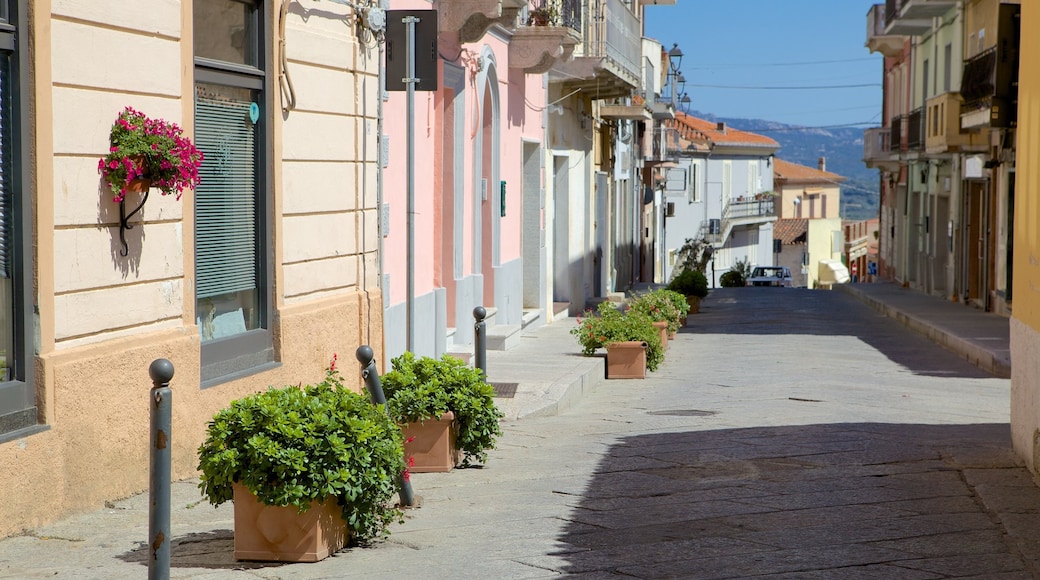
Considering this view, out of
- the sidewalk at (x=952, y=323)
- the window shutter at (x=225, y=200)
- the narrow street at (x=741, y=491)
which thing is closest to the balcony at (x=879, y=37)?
the sidewalk at (x=952, y=323)

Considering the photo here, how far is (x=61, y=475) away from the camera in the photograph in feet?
21.9

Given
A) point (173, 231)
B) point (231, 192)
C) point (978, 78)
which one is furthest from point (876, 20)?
point (173, 231)

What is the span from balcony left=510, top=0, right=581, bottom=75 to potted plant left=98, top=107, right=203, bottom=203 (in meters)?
11.3

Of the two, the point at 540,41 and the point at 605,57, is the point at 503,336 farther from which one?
the point at 605,57

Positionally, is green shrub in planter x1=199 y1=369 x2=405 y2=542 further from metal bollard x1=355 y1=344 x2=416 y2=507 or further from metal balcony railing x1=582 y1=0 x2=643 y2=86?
metal balcony railing x1=582 y1=0 x2=643 y2=86

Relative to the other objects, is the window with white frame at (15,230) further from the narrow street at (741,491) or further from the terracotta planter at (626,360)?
the terracotta planter at (626,360)

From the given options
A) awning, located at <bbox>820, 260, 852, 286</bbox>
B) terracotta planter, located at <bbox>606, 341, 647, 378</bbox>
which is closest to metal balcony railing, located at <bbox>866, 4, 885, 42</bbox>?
terracotta planter, located at <bbox>606, 341, 647, 378</bbox>

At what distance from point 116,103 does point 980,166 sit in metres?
23.7

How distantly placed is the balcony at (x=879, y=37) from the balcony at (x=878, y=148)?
2.37 meters

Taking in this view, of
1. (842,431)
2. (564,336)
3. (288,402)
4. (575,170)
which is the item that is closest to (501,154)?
(564,336)

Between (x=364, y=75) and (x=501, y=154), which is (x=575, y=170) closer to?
(x=501, y=154)

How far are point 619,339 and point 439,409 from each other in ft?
24.1

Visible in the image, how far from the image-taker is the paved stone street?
235 inches

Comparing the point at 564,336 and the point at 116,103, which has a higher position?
the point at 116,103
